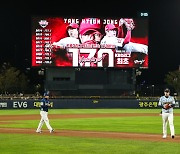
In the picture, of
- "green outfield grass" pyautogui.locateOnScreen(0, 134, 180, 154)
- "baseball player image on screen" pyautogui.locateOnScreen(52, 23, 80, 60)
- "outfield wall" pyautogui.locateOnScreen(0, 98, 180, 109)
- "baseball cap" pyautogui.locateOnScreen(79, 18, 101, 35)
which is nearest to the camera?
"green outfield grass" pyautogui.locateOnScreen(0, 134, 180, 154)

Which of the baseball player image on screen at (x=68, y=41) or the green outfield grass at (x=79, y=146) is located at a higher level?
the baseball player image on screen at (x=68, y=41)

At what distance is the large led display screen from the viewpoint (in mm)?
57188

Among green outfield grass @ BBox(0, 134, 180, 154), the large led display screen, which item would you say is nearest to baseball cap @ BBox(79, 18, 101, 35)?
the large led display screen

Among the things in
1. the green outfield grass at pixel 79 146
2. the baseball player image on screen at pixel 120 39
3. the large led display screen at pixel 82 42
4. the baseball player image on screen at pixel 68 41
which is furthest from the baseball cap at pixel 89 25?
the green outfield grass at pixel 79 146

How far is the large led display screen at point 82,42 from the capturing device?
5719cm

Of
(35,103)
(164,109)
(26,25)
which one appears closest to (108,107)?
(35,103)

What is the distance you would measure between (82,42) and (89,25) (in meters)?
2.55

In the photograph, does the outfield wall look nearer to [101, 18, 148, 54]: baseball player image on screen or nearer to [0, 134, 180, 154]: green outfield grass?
[101, 18, 148, 54]: baseball player image on screen

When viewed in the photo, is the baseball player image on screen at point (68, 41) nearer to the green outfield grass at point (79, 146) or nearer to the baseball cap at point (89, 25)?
the baseball cap at point (89, 25)

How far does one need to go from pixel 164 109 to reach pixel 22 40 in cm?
8588

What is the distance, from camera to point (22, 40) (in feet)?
329

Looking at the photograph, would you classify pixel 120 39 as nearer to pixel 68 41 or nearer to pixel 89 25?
pixel 89 25

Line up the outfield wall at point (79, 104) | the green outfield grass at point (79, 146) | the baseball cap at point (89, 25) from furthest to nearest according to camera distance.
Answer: the baseball cap at point (89, 25) → the outfield wall at point (79, 104) → the green outfield grass at point (79, 146)

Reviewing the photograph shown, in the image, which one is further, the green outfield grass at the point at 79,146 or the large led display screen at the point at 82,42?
the large led display screen at the point at 82,42
